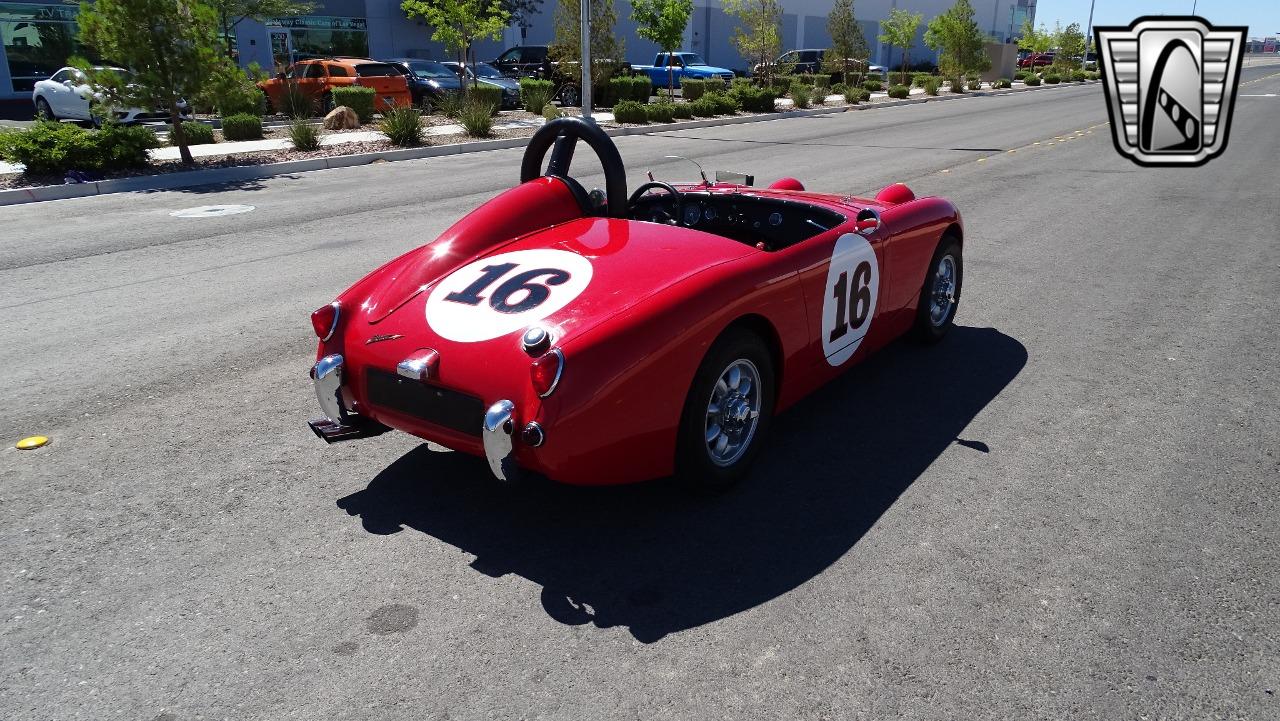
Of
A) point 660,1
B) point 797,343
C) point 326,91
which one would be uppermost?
point 660,1

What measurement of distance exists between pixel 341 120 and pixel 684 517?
19.4m

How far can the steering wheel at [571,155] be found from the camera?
187 inches

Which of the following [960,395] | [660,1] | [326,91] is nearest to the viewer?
[960,395]

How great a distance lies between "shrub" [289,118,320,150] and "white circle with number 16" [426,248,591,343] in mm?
13990

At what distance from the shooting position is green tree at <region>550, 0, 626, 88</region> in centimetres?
2570

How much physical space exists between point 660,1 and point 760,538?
29009 millimetres

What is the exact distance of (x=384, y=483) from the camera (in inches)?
161

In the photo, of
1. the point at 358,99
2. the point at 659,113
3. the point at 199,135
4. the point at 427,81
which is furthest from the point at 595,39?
the point at 199,135

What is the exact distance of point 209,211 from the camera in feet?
37.2

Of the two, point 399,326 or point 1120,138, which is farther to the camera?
point 1120,138

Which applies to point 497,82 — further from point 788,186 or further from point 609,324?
point 609,324

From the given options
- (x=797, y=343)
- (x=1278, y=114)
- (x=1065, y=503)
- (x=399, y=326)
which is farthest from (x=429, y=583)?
(x=1278, y=114)

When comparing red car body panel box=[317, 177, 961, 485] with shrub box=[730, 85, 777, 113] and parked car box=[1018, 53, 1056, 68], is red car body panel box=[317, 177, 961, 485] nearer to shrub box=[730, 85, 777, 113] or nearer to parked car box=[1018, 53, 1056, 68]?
shrub box=[730, 85, 777, 113]

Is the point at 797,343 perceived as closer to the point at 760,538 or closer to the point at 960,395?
the point at 760,538
